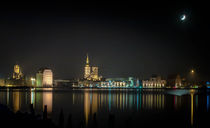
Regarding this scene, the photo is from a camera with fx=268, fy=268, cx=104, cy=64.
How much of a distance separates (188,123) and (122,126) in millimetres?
6313

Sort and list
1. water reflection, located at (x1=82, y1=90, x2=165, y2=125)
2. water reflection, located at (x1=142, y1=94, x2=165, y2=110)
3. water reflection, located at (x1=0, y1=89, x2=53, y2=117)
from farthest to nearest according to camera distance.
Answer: water reflection, located at (x1=142, y1=94, x2=165, y2=110)
water reflection, located at (x1=82, y1=90, x2=165, y2=125)
water reflection, located at (x1=0, y1=89, x2=53, y2=117)

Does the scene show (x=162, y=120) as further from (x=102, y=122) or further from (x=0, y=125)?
(x=0, y=125)

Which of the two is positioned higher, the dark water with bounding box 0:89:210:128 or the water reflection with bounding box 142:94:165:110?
the dark water with bounding box 0:89:210:128

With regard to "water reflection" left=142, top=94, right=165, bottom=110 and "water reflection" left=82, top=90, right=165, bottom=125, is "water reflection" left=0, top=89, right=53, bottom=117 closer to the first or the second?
"water reflection" left=82, top=90, right=165, bottom=125

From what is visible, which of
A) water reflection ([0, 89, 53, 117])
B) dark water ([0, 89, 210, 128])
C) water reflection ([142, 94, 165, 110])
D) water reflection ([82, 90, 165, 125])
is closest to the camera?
dark water ([0, 89, 210, 128])

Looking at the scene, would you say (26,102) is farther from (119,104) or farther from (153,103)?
(153,103)

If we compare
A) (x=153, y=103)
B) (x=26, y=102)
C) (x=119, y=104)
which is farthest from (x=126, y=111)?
(x=26, y=102)

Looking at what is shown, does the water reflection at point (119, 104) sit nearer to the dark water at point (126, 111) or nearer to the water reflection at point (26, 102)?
the dark water at point (126, 111)

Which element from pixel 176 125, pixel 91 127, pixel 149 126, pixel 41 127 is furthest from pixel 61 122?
pixel 176 125

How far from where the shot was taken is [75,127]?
2248 cm

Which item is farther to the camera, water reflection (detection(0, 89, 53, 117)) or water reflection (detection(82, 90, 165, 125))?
water reflection (detection(82, 90, 165, 125))

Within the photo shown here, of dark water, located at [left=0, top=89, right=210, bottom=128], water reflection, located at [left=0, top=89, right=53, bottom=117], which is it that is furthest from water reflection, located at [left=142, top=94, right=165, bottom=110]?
water reflection, located at [left=0, top=89, right=53, bottom=117]

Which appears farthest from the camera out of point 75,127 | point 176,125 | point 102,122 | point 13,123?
point 102,122

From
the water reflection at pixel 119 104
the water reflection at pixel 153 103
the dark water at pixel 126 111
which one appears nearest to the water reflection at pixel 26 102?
the dark water at pixel 126 111
